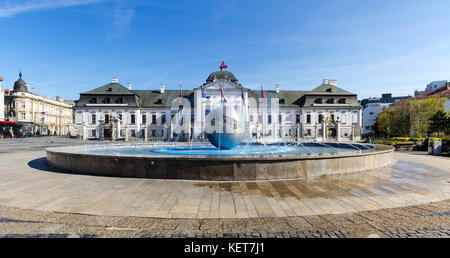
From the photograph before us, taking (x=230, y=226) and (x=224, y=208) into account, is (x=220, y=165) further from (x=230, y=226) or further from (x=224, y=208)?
(x=230, y=226)

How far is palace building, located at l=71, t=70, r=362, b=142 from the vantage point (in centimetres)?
4769

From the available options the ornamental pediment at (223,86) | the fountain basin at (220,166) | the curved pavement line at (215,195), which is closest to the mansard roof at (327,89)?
the ornamental pediment at (223,86)

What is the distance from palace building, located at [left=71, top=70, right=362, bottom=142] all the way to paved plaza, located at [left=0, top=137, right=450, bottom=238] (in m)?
38.7

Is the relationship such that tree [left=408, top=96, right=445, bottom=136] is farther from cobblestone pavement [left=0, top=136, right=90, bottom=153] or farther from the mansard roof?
cobblestone pavement [left=0, top=136, right=90, bottom=153]

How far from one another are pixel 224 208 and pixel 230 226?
95 centimetres

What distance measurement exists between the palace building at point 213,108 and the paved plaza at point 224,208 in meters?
38.7

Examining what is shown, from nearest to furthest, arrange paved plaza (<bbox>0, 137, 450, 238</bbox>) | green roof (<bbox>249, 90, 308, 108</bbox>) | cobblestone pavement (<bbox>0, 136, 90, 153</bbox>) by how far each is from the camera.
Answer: paved plaza (<bbox>0, 137, 450, 238</bbox>), cobblestone pavement (<bbox>0, 136, 90, 153</bbox>), green roof (<bbox>249, 90, 308, 108</bbox>)

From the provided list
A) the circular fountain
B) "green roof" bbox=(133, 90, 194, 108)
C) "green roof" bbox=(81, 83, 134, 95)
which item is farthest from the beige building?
the circular fountain

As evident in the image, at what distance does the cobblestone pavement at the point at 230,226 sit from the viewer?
3656 mm

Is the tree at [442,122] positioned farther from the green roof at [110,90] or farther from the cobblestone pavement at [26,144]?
the green roof at [110,90]

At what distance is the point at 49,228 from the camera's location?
12.7 ft

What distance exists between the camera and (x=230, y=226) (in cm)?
401

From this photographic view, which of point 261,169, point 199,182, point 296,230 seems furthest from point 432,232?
point 199,182
